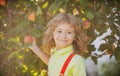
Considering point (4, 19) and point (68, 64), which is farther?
point (4, 19)

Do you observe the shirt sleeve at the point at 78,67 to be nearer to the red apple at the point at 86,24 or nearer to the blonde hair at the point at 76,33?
the blonde hair at the point at 76,33

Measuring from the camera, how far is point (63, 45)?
192cm

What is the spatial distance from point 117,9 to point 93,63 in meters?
0.35

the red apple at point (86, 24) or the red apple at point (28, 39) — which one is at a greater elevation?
the red apple at point (86, 24)

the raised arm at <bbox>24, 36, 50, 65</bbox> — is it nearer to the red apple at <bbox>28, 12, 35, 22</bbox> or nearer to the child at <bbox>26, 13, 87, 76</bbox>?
the child at <bbox>26, 13, 87, 76</bbox>

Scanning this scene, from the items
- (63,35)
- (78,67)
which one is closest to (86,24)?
(63,35)

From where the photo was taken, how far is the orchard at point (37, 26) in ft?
6.35

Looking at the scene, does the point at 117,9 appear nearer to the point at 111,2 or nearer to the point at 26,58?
the point at 111,2

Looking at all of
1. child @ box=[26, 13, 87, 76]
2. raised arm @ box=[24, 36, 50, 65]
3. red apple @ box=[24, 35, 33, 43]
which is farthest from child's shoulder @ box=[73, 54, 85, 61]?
red apple @ box=[24, 35, 33, 43]

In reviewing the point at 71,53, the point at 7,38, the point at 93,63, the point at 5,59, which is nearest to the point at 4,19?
the point at 7,38

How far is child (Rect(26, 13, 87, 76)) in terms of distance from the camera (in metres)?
1.89

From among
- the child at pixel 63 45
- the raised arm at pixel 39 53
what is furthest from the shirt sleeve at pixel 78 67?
the raised arm at pixel 39 53

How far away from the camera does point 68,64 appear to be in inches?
74.3

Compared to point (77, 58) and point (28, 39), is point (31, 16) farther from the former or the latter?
point (77, 58)
